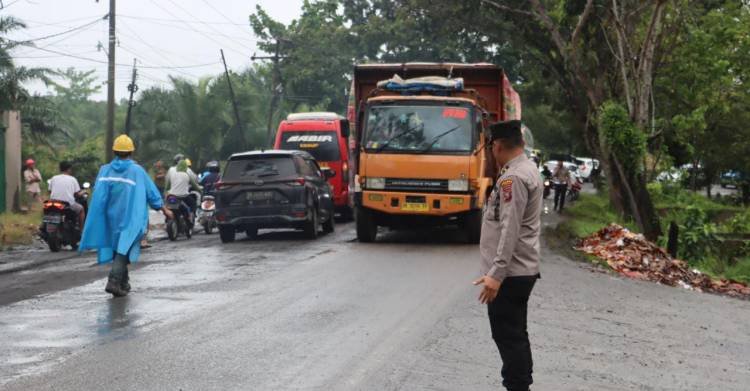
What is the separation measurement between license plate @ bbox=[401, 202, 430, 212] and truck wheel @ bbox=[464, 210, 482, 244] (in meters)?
0.85

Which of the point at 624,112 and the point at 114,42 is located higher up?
the point at 114,42

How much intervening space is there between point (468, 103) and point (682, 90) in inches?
754

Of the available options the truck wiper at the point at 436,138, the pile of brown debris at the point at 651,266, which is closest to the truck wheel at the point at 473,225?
the truck wiper at the point at 436,138

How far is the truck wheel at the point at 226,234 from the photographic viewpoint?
1966cm

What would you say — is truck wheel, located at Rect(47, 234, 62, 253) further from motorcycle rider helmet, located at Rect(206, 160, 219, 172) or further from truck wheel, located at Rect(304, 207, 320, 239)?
motorcycle rider helmet, located at Rect(206, 160, 219, 172)

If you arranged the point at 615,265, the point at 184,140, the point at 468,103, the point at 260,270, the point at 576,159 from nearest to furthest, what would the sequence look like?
the point at 260,270 → the point at 615,265 → the point at 468,103 → the point at 184,140 → the point at 576,159

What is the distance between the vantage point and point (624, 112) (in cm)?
2270

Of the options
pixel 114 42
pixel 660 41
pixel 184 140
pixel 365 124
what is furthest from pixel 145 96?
pixel 365 124

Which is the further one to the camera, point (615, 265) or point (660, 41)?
point (660, 41)

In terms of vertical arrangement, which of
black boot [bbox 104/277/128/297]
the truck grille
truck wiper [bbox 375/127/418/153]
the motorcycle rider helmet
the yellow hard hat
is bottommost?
black boot [bbox 104/277/128/297]

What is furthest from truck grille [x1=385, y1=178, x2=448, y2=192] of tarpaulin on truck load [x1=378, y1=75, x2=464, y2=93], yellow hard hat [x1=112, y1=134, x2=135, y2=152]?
yellow hard hat [x1=112, y1=134, x2=135, y2=152]

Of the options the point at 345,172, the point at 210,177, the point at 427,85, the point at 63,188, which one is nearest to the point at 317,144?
the point at 345,172

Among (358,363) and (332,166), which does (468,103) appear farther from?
(358,363)

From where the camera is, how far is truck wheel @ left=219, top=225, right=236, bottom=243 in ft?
64.5
